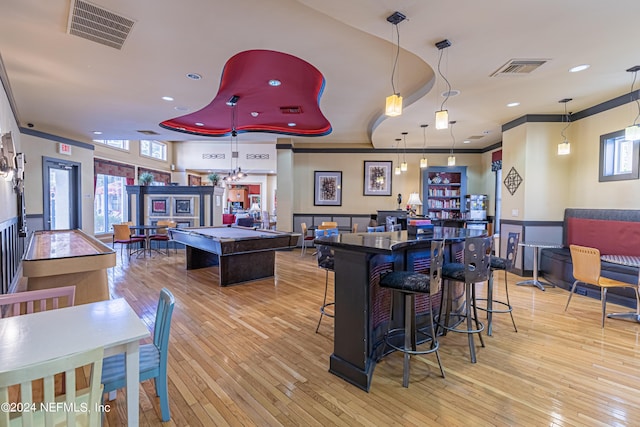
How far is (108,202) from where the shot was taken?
408 inches

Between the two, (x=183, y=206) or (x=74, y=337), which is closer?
(x=74, y=337)

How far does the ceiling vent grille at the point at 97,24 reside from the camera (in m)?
2.55

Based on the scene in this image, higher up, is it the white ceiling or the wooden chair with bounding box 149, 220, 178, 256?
the white ceiling

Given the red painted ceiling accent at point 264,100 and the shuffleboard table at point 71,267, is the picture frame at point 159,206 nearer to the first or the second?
the red painted ceiling accent at point 264,100

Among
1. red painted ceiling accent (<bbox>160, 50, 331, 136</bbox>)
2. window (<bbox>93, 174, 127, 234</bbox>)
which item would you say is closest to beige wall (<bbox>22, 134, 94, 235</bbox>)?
red painted ceiling accent (<bbox>160, 50, 331, 136</bbox>)

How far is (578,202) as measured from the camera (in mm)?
5137

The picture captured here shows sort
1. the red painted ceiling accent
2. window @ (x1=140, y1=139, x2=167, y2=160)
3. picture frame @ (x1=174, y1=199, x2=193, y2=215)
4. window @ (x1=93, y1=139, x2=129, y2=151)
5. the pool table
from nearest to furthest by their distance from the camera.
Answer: the red painted ceiling accent
the pool table
picture frame @ (x1=174, y1=199, x2=193, y2=215)
window @ (x1=93, y1=139, x2=129, y2=151)
window @ (x1=140, y1=139, x2=167, y2=160)

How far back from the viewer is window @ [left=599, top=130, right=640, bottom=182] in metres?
4.25

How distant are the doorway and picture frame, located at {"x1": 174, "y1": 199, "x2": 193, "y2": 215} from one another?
7.38 feet

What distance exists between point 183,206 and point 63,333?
24.5ft

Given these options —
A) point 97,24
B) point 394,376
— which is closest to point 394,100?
point 394,376

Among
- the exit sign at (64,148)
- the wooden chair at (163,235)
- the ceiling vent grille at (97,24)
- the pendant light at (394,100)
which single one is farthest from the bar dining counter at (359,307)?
the exit sign at (64,148)

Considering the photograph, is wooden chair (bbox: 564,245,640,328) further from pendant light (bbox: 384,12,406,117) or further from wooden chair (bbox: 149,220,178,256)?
wooden chair (bbox: 149,220,178,256)

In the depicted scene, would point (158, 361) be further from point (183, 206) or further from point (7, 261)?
point (183, 206)
